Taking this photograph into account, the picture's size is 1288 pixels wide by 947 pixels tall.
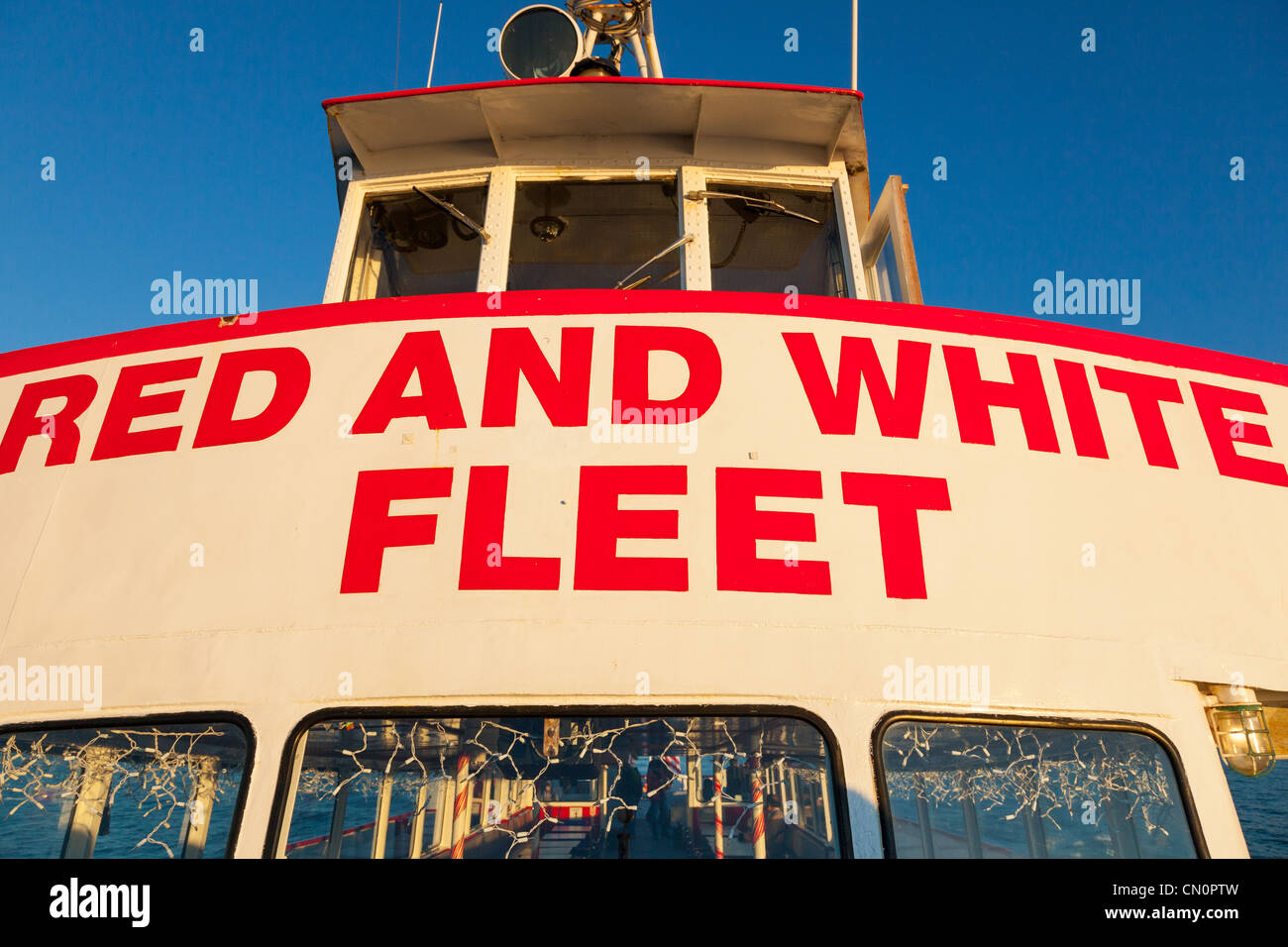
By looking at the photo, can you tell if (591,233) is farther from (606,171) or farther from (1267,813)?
(1267,813)

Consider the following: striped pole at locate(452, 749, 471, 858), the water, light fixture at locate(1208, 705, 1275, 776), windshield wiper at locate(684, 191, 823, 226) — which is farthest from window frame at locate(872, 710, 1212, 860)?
the water

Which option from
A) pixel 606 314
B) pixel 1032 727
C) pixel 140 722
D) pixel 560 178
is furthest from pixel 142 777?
pixel 560 178

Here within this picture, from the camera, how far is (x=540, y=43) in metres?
4.80

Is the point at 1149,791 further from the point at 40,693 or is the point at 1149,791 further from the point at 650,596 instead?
the point at 40,693

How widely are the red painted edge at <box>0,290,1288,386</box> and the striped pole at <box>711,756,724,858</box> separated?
181 centimetres

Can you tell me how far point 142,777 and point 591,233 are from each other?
414cm

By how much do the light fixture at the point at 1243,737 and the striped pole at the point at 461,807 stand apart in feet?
8.60

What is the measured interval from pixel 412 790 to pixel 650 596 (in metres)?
1.04

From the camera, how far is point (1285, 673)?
2.62m

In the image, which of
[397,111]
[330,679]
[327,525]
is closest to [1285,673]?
[330,679]

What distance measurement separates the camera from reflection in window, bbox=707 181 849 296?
4297 millimetres

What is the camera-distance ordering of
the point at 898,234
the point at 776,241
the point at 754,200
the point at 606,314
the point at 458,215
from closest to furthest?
the point at 606,314, the point at 898,234, the point at 458,215, the point at 754,200, the point at 776,241
